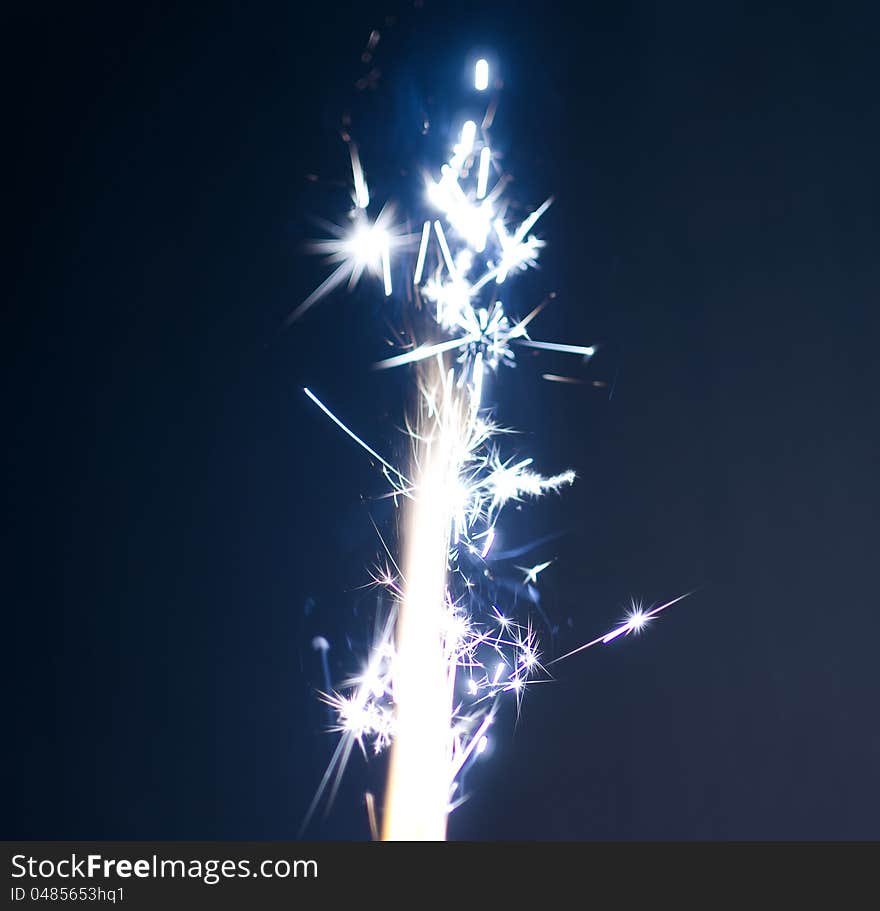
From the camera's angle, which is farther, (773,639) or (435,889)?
(773,639)

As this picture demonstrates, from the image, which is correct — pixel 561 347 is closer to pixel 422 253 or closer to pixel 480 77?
pixel 422 253

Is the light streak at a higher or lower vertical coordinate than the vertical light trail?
higher

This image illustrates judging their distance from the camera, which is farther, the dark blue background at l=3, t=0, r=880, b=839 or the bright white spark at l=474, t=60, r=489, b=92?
the bright white spark at l=474, t=60, r=489, b=92

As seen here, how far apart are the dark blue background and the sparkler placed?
0.04 metres

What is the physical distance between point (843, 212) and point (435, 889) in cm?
123

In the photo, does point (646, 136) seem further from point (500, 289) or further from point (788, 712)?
point (788, 712)

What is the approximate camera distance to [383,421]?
4.06ft

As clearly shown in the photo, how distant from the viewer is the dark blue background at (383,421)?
1.18m

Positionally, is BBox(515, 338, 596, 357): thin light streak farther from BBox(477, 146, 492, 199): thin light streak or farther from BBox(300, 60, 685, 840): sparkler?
BBox(477, 146, 492, 199): thin light streak

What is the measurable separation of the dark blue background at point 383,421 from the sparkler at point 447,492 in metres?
0.04

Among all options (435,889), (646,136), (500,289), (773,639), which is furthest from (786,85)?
(435,889)

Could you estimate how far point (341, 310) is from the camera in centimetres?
124

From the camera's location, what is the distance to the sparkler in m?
1.20

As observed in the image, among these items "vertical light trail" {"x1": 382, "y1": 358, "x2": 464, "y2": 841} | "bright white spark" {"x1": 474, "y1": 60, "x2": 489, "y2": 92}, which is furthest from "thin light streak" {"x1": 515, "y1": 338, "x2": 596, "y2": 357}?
"bright white spark" {"x1": 474, "y1": 60, "x2": 489, "y2": 92}
